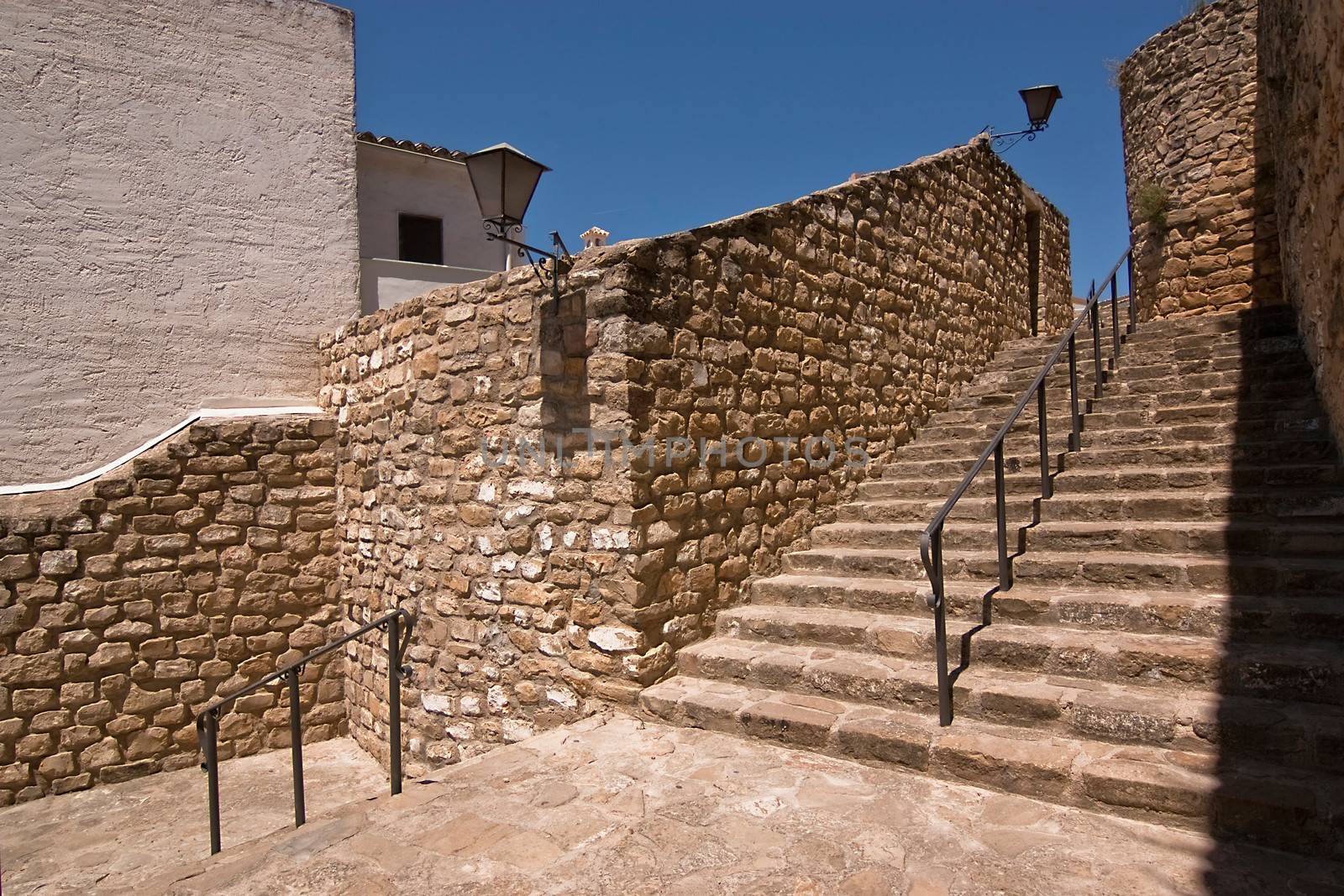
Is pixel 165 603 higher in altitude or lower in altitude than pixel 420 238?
lower

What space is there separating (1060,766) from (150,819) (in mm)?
5531

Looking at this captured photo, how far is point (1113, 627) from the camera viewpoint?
392cm

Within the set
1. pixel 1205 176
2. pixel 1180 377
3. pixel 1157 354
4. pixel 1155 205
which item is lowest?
pixel 1180 377

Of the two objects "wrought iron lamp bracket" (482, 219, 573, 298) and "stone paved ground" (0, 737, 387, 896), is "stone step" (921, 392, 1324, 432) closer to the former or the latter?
"wrought iron lamp bracket" (482, 219, 573, 298)

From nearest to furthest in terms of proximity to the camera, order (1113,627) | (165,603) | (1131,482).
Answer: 1. (1113,627)
2. (1131,482)
3. (165,603)

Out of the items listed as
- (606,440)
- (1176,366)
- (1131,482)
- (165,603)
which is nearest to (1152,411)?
(1176,366)

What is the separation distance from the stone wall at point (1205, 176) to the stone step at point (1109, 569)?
20.2 feet

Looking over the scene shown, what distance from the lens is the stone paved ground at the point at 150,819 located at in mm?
4934

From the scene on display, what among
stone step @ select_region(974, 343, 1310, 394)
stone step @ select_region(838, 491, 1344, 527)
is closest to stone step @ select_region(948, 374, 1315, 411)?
stone step @ select_region(974, 343, 1310, 394)

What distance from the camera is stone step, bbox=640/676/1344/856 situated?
108 inches

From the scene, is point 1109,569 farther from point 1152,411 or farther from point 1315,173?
point 1315,173

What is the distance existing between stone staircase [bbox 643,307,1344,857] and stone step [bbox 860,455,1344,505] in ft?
0.04

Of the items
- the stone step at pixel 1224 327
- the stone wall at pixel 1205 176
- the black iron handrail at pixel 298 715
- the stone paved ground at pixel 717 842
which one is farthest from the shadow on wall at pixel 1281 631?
the stone wall at pixel 1205 176

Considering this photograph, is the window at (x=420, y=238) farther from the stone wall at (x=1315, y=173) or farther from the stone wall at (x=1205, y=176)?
the stone wall at (x=1315, y=173)
